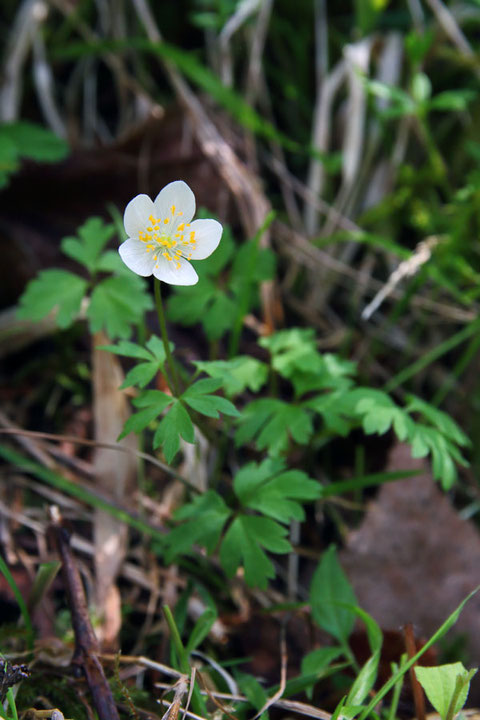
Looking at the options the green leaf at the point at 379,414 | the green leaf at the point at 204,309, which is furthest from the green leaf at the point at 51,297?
the green leaf at the point at 379,414

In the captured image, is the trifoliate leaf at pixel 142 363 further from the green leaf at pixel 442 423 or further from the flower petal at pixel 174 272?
the green leaf at pixel 442 423

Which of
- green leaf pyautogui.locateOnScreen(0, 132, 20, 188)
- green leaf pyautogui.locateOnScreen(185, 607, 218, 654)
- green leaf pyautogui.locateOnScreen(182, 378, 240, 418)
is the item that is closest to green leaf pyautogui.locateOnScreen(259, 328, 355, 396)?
green leaf pyautogui.locateOnScreen(182, 378, 240, 418)

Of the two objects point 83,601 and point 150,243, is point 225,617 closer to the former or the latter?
point 83,601

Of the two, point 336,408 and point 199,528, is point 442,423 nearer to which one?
point 336,408

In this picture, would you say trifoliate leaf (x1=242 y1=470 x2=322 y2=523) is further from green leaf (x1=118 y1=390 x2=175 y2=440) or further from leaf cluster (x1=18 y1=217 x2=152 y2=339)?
leaf cluster (x1=18 y1=217 x2=152 y2=339)

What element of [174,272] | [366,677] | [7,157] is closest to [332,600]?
[366,677]
